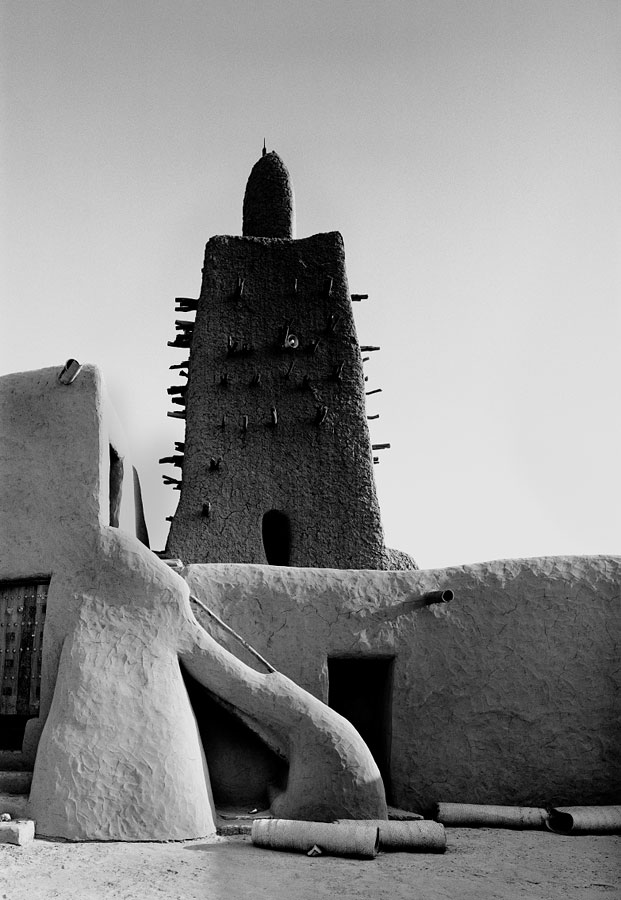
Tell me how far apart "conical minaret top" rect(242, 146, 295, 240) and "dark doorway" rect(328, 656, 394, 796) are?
285 inches

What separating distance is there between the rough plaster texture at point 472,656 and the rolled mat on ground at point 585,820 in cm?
43

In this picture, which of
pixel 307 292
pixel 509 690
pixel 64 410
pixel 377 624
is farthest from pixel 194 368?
pixel 509 690

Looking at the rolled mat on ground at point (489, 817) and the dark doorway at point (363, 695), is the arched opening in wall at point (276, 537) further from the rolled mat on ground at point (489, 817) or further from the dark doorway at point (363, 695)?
the rolled mat on ground at point (489, 817)

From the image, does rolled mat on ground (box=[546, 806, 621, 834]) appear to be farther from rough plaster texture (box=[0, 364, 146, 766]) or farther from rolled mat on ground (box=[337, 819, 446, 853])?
rough plaster texture (box=[0, 364, 146, 766])

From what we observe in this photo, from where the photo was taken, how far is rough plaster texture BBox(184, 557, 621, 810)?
298 inches

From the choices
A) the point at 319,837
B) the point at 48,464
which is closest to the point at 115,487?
the point at 48,464

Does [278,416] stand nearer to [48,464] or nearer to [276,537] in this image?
[276,537]

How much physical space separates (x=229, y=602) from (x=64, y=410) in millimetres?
2137

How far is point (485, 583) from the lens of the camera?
8.00 meters

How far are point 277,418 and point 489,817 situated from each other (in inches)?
240

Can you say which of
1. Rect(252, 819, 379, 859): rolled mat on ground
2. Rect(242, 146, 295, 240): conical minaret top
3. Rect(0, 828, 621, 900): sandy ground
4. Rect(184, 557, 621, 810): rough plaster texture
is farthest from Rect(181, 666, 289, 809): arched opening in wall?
Rect(242, 146, 295, 240): conical minaret top

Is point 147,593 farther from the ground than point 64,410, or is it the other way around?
point 64,410

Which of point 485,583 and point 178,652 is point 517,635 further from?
point 178,652

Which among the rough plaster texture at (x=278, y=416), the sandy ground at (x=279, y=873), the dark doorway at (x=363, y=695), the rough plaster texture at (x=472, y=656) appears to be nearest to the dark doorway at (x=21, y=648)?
the rough plaster texture at (x=472, y=656)
